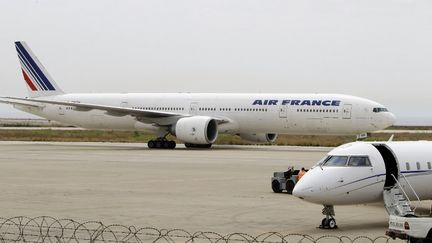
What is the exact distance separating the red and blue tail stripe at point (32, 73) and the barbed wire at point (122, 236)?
1778 inches

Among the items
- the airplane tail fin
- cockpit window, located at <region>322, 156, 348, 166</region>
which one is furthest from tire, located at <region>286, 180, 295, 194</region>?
the airplane tail fin

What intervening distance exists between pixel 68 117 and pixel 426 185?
142 feet

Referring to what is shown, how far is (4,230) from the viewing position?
17.6 meters

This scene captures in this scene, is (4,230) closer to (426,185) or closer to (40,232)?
(40,232)

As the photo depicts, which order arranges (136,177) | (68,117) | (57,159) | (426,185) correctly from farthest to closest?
1. (68,117)
2. (57,159)
3. (136,177)
4. (426,185)

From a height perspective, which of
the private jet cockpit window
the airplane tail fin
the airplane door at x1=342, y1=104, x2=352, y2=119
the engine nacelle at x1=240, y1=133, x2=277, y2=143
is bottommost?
the private jet cockpit window

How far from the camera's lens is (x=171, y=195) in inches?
1013

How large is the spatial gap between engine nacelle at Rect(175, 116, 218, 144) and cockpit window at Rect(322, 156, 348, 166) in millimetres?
32457

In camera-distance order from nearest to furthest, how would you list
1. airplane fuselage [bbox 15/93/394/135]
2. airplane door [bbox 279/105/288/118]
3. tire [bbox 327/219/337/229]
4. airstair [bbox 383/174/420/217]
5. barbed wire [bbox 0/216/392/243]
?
1. barbed wire [bbox 0/216/392/243]
2. airstair [bbox 383/174/420/217]
3. tire [bbox 327/219/337/229]
4. airplane fuselage [bbox 15/93/394/135]
5. airplane door [bbox 279/105/288/118]

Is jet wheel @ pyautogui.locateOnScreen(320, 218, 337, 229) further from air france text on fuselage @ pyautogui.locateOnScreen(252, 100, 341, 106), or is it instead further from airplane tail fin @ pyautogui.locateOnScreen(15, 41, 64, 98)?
airplane tail fin @ pyautogui.locateOnScreen(15, 41, 64, 98)

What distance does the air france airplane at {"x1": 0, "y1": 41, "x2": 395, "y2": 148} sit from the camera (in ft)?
163

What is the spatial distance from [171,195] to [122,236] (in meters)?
8.61

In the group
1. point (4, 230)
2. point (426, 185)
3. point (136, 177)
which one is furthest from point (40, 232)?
point (136, 177)

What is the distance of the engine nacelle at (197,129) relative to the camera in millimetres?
51719
